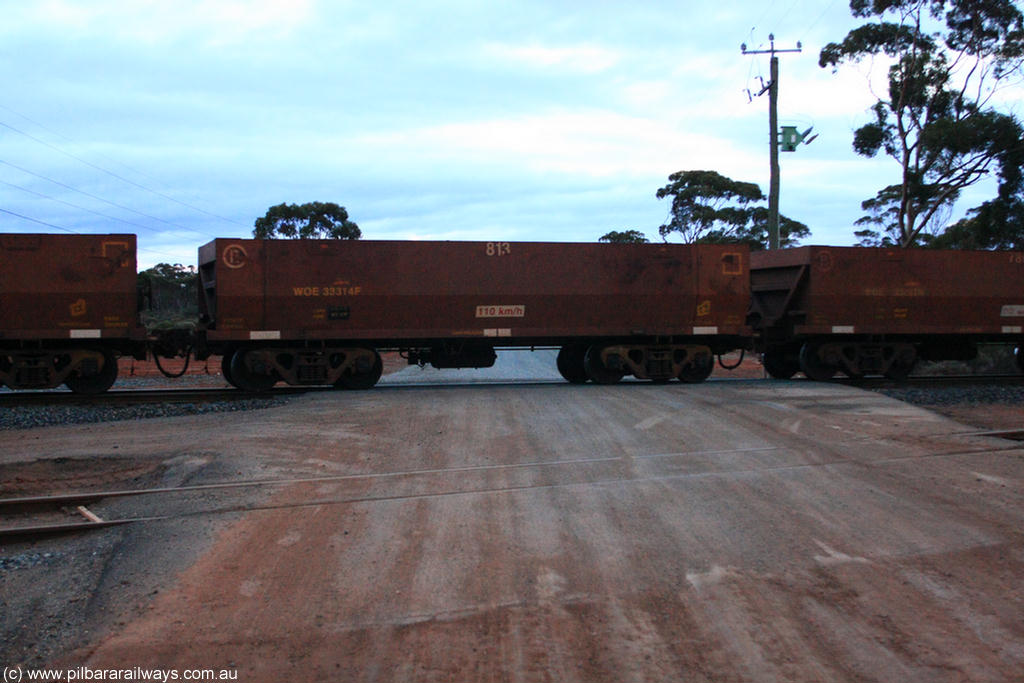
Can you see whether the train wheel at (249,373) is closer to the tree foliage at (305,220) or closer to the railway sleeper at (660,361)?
the railway sleeper at (660,361)

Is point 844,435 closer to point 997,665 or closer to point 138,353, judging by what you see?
point 997,665

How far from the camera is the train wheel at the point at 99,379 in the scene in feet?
49.4

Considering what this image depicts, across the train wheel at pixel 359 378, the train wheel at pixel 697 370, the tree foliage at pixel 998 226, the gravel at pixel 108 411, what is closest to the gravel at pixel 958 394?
the train wheel at pixel 697 370

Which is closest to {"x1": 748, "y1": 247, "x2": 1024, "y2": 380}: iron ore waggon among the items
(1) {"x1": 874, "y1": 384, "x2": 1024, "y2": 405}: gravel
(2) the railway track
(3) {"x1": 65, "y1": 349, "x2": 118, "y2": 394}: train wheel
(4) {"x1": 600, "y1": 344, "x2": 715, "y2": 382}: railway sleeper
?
(4) {"x1": 600, "y1": 344, "x2": 715, "y2": 382}: railway sleeper

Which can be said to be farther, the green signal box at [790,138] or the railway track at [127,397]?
the green signal box at [790,138]

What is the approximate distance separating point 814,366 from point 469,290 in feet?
25.3

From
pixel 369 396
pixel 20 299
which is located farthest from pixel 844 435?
pixel 20 299

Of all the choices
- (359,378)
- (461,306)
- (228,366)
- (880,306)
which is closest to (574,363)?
(461,306)

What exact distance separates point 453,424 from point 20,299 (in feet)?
29.6

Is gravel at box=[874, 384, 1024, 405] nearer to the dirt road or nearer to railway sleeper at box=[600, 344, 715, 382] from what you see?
railway sleeper at box=[600, 344, 715, 382]

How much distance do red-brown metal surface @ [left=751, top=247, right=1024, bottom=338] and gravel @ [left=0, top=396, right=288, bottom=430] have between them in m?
10.8

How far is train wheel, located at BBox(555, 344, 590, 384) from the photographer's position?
671 inches

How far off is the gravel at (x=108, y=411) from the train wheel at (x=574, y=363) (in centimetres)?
610

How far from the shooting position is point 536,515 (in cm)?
652
